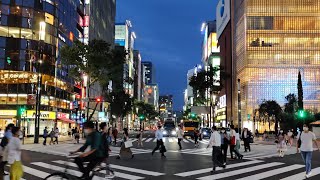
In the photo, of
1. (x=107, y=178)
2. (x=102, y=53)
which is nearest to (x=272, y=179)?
(x=107, y=178)

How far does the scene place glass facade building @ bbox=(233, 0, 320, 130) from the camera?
311 feet

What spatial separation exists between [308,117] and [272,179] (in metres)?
60.6

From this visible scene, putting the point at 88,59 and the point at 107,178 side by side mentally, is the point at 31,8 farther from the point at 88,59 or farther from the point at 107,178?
the point at 107,178

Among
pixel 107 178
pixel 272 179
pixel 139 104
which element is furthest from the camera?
pixel 139 104

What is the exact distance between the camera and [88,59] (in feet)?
142

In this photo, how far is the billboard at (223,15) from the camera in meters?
118

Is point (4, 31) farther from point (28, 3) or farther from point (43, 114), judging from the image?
point (43, 114)

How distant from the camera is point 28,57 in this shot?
2381 inches

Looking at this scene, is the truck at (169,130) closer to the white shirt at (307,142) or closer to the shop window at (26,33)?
the shop window at (26,33)

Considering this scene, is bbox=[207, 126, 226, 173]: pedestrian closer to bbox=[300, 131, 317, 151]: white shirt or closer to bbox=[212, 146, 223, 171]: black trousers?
bbox=[212, 146, 223, 171]: black trousers

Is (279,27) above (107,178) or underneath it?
above

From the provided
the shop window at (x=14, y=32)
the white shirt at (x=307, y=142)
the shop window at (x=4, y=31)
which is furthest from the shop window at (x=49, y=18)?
the white shirt at (x=307, y=142)

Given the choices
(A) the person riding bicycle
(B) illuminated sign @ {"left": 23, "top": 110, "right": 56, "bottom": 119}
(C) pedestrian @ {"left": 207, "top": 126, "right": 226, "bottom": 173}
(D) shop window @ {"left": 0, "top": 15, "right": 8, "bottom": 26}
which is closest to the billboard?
(B) illuminated sign @ {"left": 23, "top": 110, "right": 56, "bottom": 119}

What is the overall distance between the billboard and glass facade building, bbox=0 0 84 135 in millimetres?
62180
